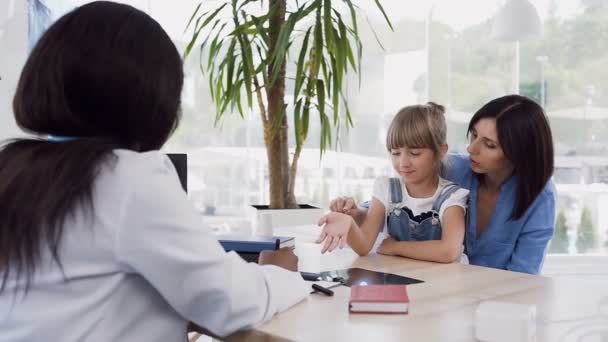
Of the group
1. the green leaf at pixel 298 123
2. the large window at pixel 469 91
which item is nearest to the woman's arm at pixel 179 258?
the green leaf at pixel 298 123

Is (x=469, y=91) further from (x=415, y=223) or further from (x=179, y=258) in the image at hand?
(x=179, y=258)

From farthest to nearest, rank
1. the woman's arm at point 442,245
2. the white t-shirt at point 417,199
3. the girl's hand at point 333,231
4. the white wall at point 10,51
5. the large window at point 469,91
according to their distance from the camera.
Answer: the large window at point 469,91 → the white wall at point 10,51 → the white t-shirt at point 417,199 → the woman's arm at point 442,245 → the girl's hand at point 333,231

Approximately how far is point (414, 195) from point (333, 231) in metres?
0.52

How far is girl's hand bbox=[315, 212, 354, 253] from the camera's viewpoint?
1454mm

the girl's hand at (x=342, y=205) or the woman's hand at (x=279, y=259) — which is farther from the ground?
the girl's hand at (x=342, y=205)

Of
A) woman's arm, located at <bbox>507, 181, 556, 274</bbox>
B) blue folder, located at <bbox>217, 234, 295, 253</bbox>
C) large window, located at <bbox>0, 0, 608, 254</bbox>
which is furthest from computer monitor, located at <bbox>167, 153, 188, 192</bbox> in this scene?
large window, located at <bbox>0, 0, 608, 254</bbox>

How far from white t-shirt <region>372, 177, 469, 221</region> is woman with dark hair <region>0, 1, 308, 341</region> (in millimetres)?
991

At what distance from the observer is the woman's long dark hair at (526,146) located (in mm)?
1836

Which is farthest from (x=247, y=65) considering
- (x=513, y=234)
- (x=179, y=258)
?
(x=179, y=258)

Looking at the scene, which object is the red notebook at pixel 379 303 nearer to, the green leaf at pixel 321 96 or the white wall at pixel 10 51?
the green leaf at pixel 321 96

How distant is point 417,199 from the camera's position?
1.87 m

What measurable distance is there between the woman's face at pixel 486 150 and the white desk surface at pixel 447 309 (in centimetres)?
49

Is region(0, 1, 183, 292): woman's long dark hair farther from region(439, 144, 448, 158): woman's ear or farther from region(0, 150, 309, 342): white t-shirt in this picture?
region(439, 144, 448, 158): woman's ear

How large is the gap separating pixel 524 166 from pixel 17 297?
152 centimetres
